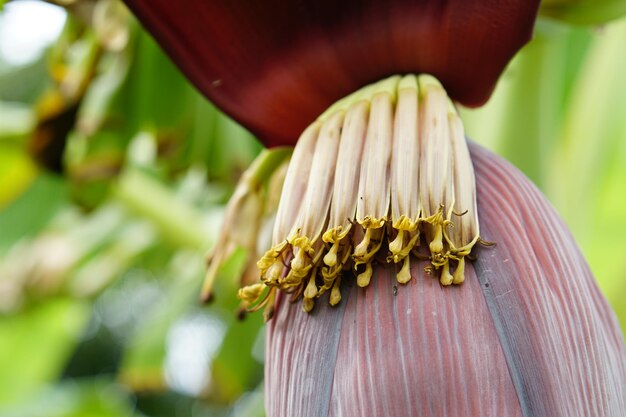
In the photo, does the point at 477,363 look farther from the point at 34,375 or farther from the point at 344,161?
the point at 34,375

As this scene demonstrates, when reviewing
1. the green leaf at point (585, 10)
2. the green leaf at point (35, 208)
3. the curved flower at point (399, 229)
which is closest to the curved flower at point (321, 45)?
the curved flower at point (399, 229)

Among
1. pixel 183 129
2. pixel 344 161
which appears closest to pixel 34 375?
pixel 183 129

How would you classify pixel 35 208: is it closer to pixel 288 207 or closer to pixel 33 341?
pixel 33 341

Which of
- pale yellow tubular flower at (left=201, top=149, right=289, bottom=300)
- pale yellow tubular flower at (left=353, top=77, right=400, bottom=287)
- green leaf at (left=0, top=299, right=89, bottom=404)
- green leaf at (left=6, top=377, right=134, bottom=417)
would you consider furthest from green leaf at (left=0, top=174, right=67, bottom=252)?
pale yellow tubular flower at (left=353, top=77, right=400, bottom=287)

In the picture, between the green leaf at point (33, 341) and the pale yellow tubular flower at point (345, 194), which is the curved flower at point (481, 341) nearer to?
the pale yellow tubular flower at point (345, 194)

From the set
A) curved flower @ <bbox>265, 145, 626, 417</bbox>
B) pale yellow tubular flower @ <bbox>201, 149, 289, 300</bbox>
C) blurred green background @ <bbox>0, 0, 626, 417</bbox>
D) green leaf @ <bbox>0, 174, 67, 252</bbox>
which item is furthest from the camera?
green leaf @ <bbox>0, 174, 67, 252</bbox>

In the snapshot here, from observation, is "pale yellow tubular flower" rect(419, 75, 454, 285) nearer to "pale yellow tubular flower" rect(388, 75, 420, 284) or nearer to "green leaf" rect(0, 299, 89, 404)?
"pale yellow tubular flower" rect(388, 75, 420, 284)
